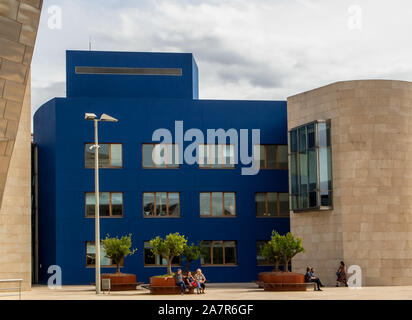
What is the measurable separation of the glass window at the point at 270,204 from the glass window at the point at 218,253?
2.96 metres

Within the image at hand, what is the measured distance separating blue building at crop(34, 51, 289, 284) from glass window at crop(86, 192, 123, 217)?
64 millimetres

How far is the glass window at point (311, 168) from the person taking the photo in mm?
40469

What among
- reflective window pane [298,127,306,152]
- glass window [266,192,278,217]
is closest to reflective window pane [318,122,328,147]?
reflective window pane [298,127,306,152]

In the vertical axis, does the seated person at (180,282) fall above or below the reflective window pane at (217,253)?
below

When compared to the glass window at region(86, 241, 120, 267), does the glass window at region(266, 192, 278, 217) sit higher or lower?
higher

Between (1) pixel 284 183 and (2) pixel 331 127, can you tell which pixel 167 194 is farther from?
(2) pixel 331 127

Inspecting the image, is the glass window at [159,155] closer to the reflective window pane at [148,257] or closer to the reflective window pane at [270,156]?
the reflective window pane at [148,257]

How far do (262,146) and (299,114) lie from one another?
232 inches

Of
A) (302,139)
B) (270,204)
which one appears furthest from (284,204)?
(302,139)

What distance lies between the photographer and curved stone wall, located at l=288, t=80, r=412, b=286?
128 feet

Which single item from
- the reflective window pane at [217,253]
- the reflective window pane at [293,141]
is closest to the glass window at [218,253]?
the reflective window pane at [217,253]

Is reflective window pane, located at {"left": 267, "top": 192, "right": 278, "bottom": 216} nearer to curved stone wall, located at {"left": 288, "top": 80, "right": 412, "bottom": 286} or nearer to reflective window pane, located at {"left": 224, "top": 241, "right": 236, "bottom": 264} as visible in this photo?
reflective window pane, located at {"left": 224, "top": 241, "right": 236, "bottom": 264}

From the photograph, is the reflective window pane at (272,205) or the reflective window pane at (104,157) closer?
the reflective window pane at (104,157)
